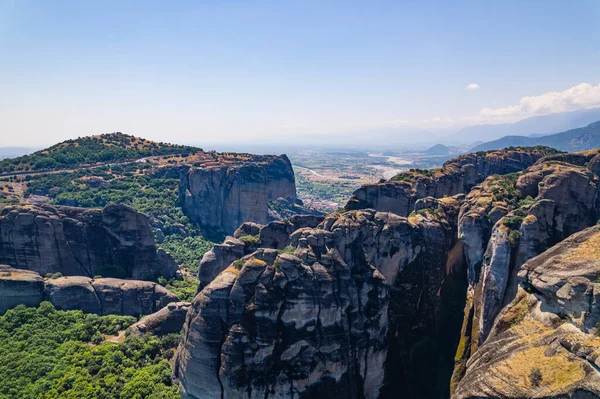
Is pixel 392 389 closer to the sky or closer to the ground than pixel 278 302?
closer to the ground

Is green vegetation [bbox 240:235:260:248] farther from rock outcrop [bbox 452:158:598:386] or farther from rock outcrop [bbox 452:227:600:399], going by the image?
rock outcrop [bbox 452:227:600:399]

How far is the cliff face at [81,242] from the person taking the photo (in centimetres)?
5625

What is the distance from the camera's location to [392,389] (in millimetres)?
38281

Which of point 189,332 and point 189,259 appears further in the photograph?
point 189,259

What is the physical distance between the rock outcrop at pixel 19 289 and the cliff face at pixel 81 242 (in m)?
6.58

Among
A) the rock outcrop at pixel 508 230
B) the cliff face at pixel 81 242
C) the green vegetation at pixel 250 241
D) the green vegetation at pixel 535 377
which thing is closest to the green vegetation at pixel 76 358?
the cliff face at pixel 81 242

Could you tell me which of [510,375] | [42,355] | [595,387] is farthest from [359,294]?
[42,355]

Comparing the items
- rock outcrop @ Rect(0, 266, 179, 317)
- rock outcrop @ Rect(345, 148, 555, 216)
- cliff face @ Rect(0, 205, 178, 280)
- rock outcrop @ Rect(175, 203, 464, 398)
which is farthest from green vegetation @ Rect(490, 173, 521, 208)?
cliff face @ Rect(0, 205, 178, 280)

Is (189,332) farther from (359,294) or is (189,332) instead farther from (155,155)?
(155,155)

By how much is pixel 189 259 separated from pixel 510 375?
77.9 meters

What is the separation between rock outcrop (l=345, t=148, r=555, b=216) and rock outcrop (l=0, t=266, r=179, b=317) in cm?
3337

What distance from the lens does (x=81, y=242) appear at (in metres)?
61.2

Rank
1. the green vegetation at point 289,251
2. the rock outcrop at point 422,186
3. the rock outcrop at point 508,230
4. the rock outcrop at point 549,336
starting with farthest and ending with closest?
the rock outcrop at point 422,186, the rock outcrop at point 508,230, the green vegetation at point 289,251, the rock outcrop at point 549,336

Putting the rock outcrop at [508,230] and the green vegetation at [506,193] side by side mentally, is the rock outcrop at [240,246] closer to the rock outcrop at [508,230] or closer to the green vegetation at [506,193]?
the rock outcrop at [508,230]
